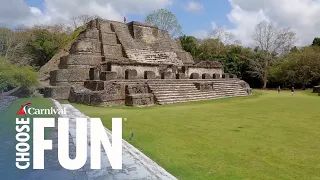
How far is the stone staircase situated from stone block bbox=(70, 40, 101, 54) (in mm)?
5810

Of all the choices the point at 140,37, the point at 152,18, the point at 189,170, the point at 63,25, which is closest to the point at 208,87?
the point at 140,37

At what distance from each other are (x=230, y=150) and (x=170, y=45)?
1932cm

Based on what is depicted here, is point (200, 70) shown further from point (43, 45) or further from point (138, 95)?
point (43, 45)

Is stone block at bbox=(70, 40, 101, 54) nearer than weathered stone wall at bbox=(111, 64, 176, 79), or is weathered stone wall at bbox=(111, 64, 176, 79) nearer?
weathered stone wall at bbox=(111, 64, 176, 79)

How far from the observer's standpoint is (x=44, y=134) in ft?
18.3

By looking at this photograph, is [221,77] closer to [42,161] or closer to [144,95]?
[144,95]

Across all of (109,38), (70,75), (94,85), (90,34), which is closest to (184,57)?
(109,38)

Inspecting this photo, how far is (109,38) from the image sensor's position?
65.0 ft

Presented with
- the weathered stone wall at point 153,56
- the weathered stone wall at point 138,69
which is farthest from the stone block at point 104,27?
the weathered stone wall at point 138,69

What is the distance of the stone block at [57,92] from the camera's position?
15016mm

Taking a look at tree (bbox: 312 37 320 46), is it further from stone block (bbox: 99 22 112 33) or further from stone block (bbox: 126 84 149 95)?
stone block (bbox: 126 84 149 95)

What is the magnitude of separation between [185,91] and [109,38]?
7514 mm

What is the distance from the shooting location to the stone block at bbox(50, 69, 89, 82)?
652 inches

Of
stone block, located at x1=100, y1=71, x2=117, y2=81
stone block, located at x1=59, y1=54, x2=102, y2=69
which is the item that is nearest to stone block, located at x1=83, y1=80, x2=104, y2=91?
stone block, located at x1=100, y1=71, x2=117, y2=81
